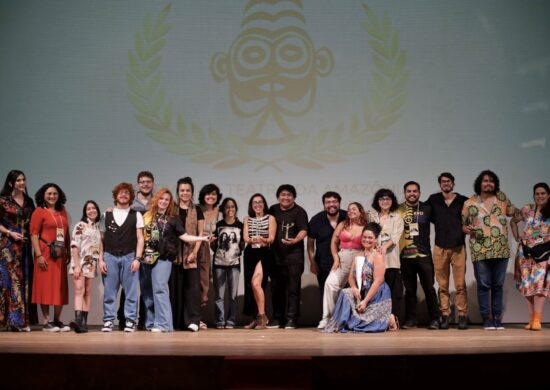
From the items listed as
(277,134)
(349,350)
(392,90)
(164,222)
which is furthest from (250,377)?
(392,90)

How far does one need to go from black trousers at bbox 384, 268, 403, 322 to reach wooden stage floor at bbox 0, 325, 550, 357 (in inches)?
13.4

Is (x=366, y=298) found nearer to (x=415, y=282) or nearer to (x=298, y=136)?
(x=415, y=282)

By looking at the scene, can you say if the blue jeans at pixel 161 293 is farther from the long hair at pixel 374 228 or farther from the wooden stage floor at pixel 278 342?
the long hair at pixel 374 228

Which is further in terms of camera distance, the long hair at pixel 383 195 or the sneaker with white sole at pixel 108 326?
the long hair at pixel 383 195

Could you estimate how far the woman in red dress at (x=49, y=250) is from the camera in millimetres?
6109

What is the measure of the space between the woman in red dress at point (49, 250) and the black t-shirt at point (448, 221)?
3.55 meters

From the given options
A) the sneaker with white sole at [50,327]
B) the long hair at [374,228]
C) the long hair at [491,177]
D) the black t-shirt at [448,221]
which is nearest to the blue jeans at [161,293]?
the sneaker with white sole at [50,327]

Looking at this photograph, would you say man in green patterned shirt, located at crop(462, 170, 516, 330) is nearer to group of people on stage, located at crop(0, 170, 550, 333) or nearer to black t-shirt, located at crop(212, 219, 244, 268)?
group of people on stage, located at crop(0, 170, 550, 333)

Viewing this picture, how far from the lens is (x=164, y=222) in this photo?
236 inches

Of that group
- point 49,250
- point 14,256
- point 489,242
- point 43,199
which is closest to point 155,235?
point 49,250

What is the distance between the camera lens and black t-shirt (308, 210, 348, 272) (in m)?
6.42

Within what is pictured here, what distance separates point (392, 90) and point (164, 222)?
110 inches

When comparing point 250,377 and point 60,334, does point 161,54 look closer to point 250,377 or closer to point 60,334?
point 60,334

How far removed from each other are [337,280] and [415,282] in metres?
0.79
